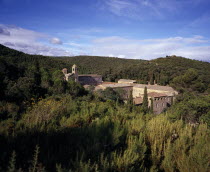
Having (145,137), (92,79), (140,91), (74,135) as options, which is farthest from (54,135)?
(92,79)

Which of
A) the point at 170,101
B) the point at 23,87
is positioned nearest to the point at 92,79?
the point at 170,101

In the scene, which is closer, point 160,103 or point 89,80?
point 160,103

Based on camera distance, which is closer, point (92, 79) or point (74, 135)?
point (74, 135)

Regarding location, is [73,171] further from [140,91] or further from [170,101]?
[140,91]

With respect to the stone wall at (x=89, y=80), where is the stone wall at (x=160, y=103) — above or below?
below

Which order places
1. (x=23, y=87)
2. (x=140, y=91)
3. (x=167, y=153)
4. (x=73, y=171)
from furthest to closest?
(x=140, y=91) → (x=23, y=87) → (x=167, y=153) → (x=73, y=171)

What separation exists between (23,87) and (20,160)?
7031mm

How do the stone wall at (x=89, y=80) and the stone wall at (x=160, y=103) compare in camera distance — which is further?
the stone wall at (x=89, y=80)

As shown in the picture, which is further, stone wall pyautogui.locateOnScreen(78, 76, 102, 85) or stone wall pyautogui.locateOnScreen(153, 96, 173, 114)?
stone wall pyautogui.locateOnScreen(78, 76, 102, 85)

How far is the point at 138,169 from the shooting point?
1.79 metres

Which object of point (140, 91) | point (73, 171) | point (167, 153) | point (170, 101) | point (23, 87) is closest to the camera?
point (73, 171)

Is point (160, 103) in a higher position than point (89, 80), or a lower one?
lower

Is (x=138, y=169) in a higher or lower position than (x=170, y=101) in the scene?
higher

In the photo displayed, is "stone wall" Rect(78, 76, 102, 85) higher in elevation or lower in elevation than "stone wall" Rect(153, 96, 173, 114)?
higher
